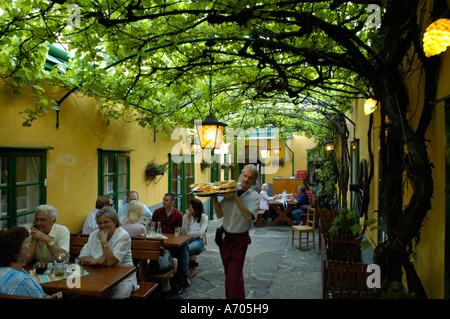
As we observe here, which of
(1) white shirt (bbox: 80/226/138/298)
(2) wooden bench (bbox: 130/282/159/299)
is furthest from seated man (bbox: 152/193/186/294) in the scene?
(1) white shirt (bbox: 80/226/138/298)

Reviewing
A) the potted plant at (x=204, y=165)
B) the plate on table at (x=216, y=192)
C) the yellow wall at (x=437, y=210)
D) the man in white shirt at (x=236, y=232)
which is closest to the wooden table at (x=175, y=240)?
the man in white shirt at (x=236, y=232)

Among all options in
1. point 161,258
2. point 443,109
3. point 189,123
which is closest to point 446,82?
point 443,109

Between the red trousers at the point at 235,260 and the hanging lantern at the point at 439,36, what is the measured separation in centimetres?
257

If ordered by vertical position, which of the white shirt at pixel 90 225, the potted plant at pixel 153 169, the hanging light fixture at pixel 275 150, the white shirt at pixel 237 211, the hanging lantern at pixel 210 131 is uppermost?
the hanging light fixture at pixel 275 150

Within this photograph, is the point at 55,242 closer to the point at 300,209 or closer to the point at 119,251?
the point at 119,251

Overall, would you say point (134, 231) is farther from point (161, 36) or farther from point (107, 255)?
point (161, 36)

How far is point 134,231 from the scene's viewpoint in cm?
512

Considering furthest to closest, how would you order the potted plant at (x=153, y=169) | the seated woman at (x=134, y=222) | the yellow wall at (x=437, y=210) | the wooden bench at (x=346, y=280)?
the potted plant at (x=153, y=169), the seated woman at (x=134, y=222), the wooden bench at (x=346, y=280), the yellow wall at (x=437, y=210)

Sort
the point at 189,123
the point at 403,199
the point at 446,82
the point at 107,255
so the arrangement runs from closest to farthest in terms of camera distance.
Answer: the point at 446,82 < the point at 403,199 < the point at 107,255 < the point at 189,123

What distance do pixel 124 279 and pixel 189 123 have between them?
5.60 metres

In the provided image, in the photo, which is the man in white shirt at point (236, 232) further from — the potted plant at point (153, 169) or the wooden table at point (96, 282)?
A: the potted plant at point (153, 169)

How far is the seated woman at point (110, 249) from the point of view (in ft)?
12.1

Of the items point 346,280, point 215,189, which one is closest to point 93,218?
point 215,189
